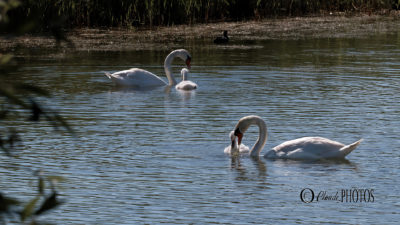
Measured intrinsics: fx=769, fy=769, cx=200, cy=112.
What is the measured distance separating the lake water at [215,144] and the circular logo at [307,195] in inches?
0.6

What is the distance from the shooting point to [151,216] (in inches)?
219

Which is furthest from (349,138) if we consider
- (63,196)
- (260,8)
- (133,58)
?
(260,8)

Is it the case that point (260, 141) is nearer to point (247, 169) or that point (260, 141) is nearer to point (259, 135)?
point (259, 135)

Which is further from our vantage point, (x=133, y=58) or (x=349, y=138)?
(x=133, y=58)

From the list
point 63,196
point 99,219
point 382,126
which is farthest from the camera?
point 382,126

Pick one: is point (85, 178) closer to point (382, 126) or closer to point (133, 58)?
point (382, 126)

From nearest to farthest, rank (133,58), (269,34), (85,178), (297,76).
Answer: (85,178) < (297,76) < (133,58) < (269,34)

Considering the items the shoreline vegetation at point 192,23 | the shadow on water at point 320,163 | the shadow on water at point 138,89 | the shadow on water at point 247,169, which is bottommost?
the shadow on water at point 138,89

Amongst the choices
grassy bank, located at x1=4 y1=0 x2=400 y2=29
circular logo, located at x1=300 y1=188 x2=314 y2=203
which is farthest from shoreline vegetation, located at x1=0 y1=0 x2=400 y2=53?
circular logo, located at x1=300 y1=188 x2=314 y2=203

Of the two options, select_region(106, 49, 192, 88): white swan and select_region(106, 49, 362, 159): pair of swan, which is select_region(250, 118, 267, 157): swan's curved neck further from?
select_region(106, 49, 192, 88): white swan

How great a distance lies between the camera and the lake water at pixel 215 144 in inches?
229

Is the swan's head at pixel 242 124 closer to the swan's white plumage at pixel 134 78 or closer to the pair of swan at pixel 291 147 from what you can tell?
the pair of swan at pixel 291 147

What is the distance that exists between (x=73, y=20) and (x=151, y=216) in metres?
17.7

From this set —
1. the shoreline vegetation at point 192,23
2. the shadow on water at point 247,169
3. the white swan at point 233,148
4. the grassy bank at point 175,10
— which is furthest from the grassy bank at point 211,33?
the shadow on water at point 247,169
